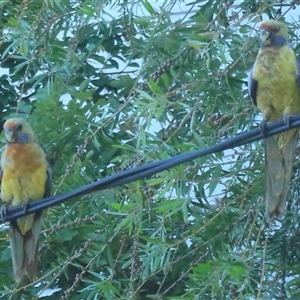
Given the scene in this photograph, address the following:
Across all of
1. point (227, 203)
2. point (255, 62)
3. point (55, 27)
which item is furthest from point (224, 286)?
point (55, 27)

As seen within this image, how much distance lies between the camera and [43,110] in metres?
2.60

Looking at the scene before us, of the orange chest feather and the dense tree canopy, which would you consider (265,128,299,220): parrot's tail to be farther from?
the orange chest feather

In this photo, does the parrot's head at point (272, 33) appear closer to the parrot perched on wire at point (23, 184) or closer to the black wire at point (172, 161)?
the black wire at point (172, 161)

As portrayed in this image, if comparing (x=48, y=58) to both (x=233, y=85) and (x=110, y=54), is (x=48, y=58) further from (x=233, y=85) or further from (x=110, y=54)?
(x=233, y=85)

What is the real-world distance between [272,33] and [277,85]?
185 mm

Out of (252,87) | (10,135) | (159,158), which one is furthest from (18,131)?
(252,87)

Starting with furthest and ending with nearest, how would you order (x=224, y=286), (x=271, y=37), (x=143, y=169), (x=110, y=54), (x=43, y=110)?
(x=110, y=54)
(x=43, y=110)
(x=271, y=37)
(x=224, y=286)
(x=143, y=169)

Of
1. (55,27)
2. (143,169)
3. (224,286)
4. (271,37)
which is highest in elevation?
(55,27)

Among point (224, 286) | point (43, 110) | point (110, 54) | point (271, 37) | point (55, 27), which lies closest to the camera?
point (224, 286)

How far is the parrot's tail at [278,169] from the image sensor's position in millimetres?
2242

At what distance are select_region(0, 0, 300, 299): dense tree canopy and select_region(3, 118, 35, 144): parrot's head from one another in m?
0.04

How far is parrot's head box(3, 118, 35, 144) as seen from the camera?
8.91 feet

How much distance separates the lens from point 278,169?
2.33 m

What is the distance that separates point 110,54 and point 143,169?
1498 millimetres
